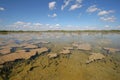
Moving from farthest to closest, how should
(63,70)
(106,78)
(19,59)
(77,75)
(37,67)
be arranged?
(19,59) < (37,67) < (63,70) < (77,75) < (106,78)

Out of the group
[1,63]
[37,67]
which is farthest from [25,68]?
[1,63]

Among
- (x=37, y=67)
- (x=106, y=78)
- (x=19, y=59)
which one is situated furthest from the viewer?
(x=19, y=59)

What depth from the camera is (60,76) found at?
337 cm

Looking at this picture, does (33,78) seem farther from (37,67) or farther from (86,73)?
(86,73)

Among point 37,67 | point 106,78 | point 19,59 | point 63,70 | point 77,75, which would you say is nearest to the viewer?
point 106,78

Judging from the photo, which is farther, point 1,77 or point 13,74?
point 13,74

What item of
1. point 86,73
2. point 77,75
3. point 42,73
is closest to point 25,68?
point 42,73

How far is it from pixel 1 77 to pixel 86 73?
2951mm

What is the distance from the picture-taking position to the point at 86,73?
11.7 feet

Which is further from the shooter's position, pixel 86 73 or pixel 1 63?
pixel 1 63

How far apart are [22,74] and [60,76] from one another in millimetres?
1388

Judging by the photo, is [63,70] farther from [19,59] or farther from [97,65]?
[19,59]

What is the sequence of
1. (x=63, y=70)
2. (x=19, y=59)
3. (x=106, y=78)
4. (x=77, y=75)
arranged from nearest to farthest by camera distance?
(x=106, y=78) → (x=77, y=75) → (x=63, y=70) → (x=19, y=59)

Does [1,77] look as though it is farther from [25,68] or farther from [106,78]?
[106,78]
